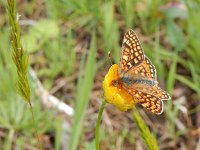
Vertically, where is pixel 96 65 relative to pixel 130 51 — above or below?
below

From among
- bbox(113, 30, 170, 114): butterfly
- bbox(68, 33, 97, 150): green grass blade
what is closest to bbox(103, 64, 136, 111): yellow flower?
bbox(113, 30, 170, 114): butterfly

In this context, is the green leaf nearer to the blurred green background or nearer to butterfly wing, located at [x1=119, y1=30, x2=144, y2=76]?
the blurred green background

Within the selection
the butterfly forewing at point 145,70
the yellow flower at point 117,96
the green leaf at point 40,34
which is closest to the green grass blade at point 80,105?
the butterfly forewing at point 145,70

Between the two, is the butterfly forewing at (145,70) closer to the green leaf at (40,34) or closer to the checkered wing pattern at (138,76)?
the checkered wing pattern at (138,76)

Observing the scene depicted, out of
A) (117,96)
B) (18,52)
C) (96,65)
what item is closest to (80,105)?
(117,96)

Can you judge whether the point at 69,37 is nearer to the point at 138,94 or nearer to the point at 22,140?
the point at 22,140

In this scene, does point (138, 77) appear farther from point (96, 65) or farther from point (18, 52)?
point (96, 65)

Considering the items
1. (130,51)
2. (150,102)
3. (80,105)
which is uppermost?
(130,51)

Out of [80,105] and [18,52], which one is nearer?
[18,52]
